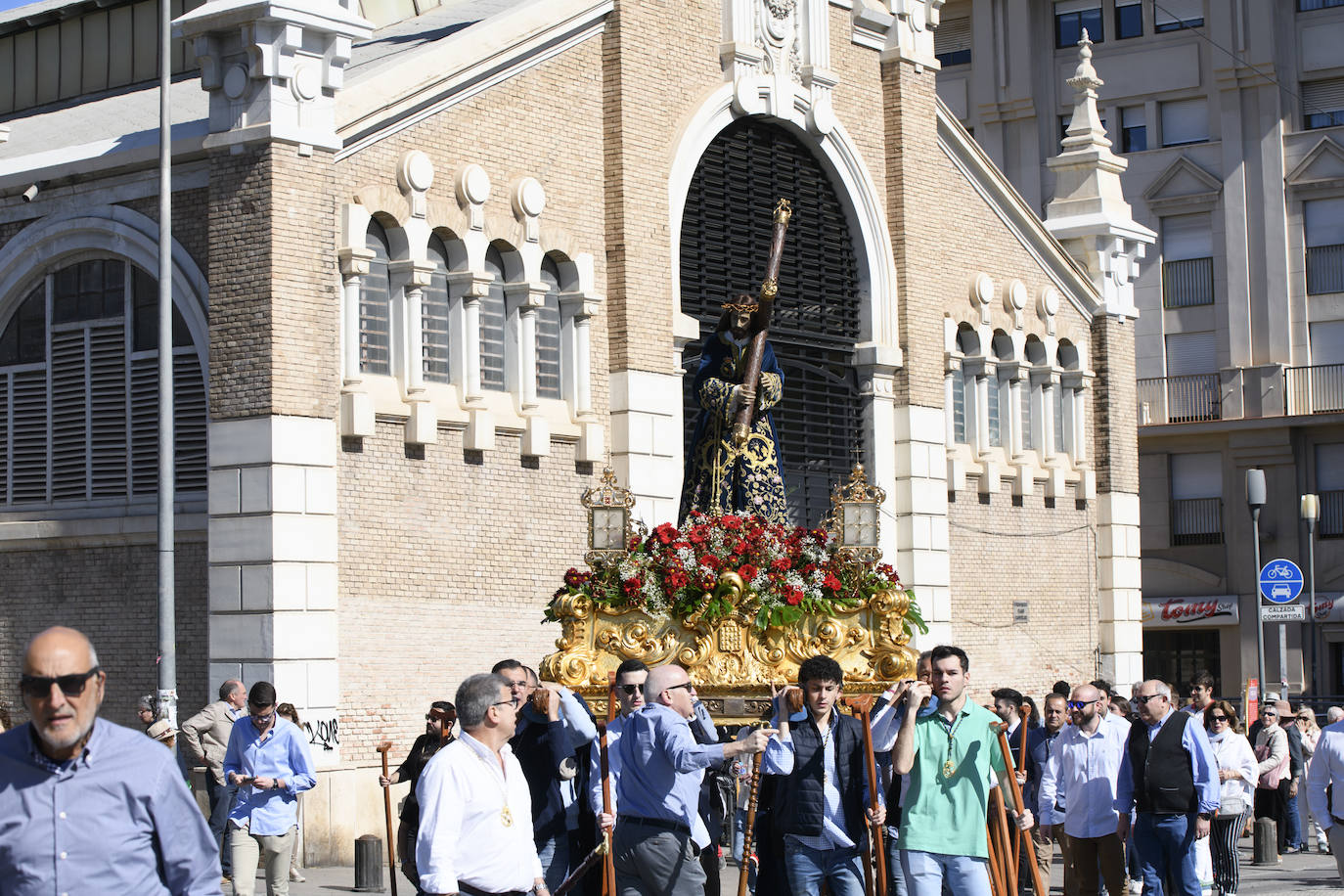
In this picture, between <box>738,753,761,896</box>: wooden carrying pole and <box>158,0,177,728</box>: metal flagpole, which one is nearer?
<box>738,753,761,896</box>: wooden carrying pole

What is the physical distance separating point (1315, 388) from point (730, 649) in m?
28.9

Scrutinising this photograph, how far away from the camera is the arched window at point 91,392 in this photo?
21.3m

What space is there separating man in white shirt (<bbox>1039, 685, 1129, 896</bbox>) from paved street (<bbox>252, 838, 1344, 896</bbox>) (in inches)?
165

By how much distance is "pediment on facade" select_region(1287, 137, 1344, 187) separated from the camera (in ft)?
141

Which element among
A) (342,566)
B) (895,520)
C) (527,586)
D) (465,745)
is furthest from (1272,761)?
(465,745)

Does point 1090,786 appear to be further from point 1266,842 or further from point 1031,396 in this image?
point 1031,396

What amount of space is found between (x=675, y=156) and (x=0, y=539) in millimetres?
9207

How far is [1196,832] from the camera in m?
13.8

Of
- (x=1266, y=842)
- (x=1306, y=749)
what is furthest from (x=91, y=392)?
(x=1306, y=749)

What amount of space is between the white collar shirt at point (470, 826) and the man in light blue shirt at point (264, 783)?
5808 mm

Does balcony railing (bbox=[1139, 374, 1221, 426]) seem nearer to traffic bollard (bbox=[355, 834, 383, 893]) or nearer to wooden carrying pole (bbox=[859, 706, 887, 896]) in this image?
traffic bollard (bbox=[355, 834, 383, 893])

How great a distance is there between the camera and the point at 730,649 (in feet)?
56.3

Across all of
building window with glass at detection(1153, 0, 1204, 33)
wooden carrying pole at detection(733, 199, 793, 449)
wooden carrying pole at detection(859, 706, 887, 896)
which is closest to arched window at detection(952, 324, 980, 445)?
wooden carrying pole at detection(733, 199, 793, 449)

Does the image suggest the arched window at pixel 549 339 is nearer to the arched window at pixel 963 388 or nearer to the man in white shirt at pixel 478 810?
the arched window at pixel 963 388
